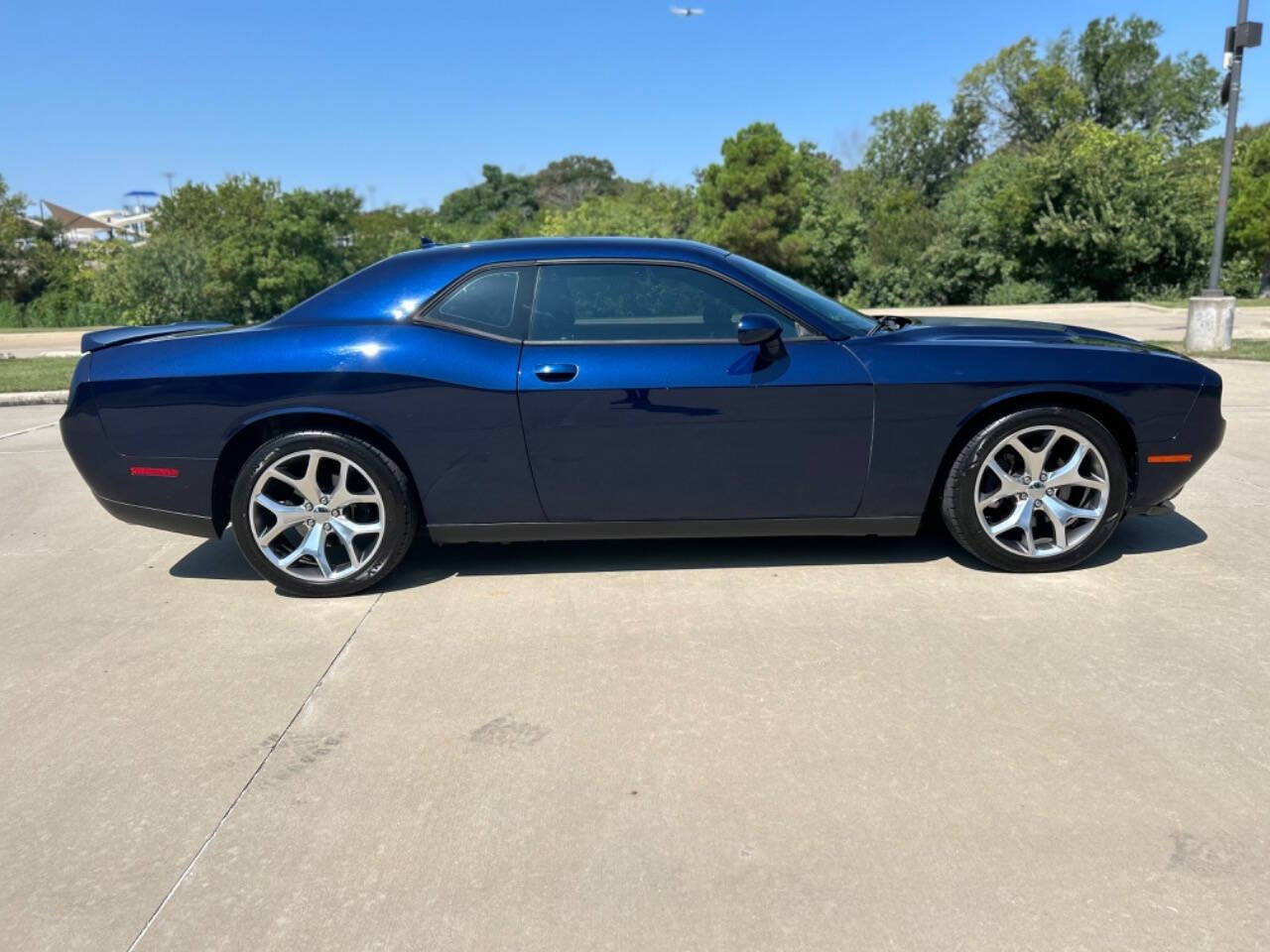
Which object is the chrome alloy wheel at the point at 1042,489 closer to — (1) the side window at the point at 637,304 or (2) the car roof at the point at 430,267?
(1) the side window at the point at 637,304

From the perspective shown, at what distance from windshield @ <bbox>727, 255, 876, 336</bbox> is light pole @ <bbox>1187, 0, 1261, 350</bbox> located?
959 cm

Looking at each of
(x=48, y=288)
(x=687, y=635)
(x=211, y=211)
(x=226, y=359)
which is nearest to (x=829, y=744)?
(x=687, y=635)

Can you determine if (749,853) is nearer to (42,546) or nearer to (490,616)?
(490,616)

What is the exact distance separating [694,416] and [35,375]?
45.8ft

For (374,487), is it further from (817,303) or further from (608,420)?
(817,303)

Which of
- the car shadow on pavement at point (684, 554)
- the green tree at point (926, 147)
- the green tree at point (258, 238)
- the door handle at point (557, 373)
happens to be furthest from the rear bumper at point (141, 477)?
the green tree at point (926, 147)

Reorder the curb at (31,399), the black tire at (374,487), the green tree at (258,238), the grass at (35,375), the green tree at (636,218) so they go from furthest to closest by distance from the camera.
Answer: the green tree at (258,238)
the green tree at (636,218)
the grass at (35,375)
the curb at (31,399)
the black tire at (374,487)

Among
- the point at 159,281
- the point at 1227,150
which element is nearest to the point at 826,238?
the point at 159,281

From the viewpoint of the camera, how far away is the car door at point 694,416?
399 centimetres

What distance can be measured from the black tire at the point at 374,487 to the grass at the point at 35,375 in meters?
7.61

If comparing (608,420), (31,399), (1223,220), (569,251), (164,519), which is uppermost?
(1223,220)

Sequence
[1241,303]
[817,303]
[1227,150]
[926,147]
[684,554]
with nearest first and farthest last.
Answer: [817,303]
[684,554]
[1227,150]
[1241,303]
[926,147]

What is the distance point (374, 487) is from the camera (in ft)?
13.5

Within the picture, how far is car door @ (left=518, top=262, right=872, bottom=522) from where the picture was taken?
13.1 ft
